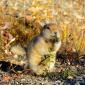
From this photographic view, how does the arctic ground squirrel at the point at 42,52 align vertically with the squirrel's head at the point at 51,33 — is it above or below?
below

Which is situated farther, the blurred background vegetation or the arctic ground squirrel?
the blurred background vegetation

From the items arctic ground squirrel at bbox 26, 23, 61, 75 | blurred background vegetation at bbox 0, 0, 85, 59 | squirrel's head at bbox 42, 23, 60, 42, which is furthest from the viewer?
blurred background vegetation at bbox 0, 0, 85, 59

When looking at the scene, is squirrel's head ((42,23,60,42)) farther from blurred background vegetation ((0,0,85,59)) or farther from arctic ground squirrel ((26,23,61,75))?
blurred background vegetation ((0,0,85,59))

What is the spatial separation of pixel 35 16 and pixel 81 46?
68.2 inches

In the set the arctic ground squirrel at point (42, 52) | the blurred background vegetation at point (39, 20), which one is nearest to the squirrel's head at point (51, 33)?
the arctic ground squirrel at point (42, 52)

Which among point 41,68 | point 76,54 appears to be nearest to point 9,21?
point 76,54

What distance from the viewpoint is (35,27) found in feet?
30.5

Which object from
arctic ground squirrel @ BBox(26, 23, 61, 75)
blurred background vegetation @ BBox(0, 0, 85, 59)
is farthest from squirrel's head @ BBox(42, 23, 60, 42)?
blurred background vegetation @ BBox(0, 0, 85, 59)

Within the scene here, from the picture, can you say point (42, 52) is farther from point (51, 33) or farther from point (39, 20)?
point (39, 20)

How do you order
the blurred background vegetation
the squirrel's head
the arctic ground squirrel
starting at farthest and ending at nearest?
1. the blurred background vegetation
2. the squirrel's head
3. the arctic ground squirrel

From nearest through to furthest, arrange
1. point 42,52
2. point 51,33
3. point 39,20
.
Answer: point 42,52
point 51,33
point 39,20

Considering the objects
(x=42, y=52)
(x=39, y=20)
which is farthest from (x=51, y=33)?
(x=39, y=20)

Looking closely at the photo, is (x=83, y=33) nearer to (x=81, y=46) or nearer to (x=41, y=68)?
(x=81, y=46)

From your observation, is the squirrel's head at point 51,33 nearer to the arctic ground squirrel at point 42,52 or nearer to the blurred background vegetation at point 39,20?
the arctic ground squirrel at point 42,52
